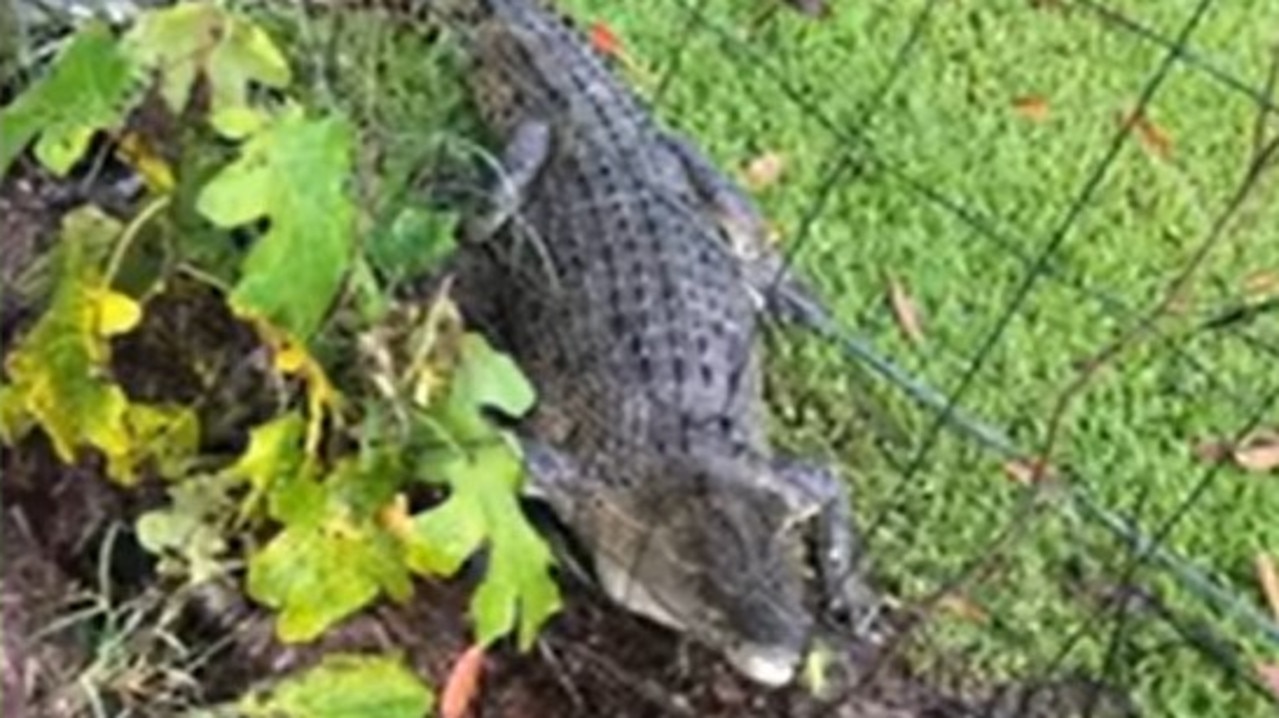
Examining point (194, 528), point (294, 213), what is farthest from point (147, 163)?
point (294, 213)

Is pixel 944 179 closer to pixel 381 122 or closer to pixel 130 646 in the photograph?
pixel 381 122

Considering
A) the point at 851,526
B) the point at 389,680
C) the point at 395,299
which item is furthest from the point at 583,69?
the point at 389,680

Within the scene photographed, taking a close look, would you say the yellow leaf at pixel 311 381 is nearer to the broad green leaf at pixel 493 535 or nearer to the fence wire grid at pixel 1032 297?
the broad green leaf at pixel 493 535

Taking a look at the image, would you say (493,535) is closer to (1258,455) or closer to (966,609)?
(966,609)

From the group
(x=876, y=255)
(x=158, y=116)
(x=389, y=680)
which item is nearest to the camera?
(x=389, y=680)

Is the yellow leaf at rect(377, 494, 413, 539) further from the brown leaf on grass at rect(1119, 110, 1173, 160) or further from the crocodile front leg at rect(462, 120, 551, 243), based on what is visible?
the brown leaf on grass at rect(1119, 110, 1173, 160)

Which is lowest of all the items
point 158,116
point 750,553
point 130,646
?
point 130,646
